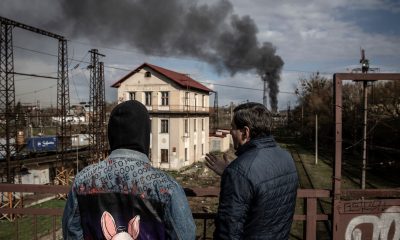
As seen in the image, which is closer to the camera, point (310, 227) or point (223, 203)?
point (223, 203)

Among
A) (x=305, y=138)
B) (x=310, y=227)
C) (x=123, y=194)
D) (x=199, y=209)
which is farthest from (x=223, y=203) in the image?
(x=305, y=138)

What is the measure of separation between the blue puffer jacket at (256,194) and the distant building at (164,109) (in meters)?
32.0

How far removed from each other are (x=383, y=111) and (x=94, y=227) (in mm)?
29472

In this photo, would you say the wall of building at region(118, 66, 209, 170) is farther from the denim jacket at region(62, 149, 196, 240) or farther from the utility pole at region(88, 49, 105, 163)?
the denim jacket at region(62, 149, 196, 240)

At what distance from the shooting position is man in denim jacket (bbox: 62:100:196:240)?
1700 mm

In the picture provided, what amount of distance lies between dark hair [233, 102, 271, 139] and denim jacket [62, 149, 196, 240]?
767 mm

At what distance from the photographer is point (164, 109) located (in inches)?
1372

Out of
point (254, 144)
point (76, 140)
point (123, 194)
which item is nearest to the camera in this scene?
point (123, 194)

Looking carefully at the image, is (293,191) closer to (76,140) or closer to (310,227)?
(310,227)

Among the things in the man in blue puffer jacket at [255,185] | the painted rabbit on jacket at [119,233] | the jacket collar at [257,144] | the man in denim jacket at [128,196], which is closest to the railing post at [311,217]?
the man in blue puffer jacket at [255,185]

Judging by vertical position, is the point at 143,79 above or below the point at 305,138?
above

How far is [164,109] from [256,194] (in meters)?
33.1

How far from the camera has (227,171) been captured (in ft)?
6.88

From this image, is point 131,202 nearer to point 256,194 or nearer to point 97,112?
point 256,194
